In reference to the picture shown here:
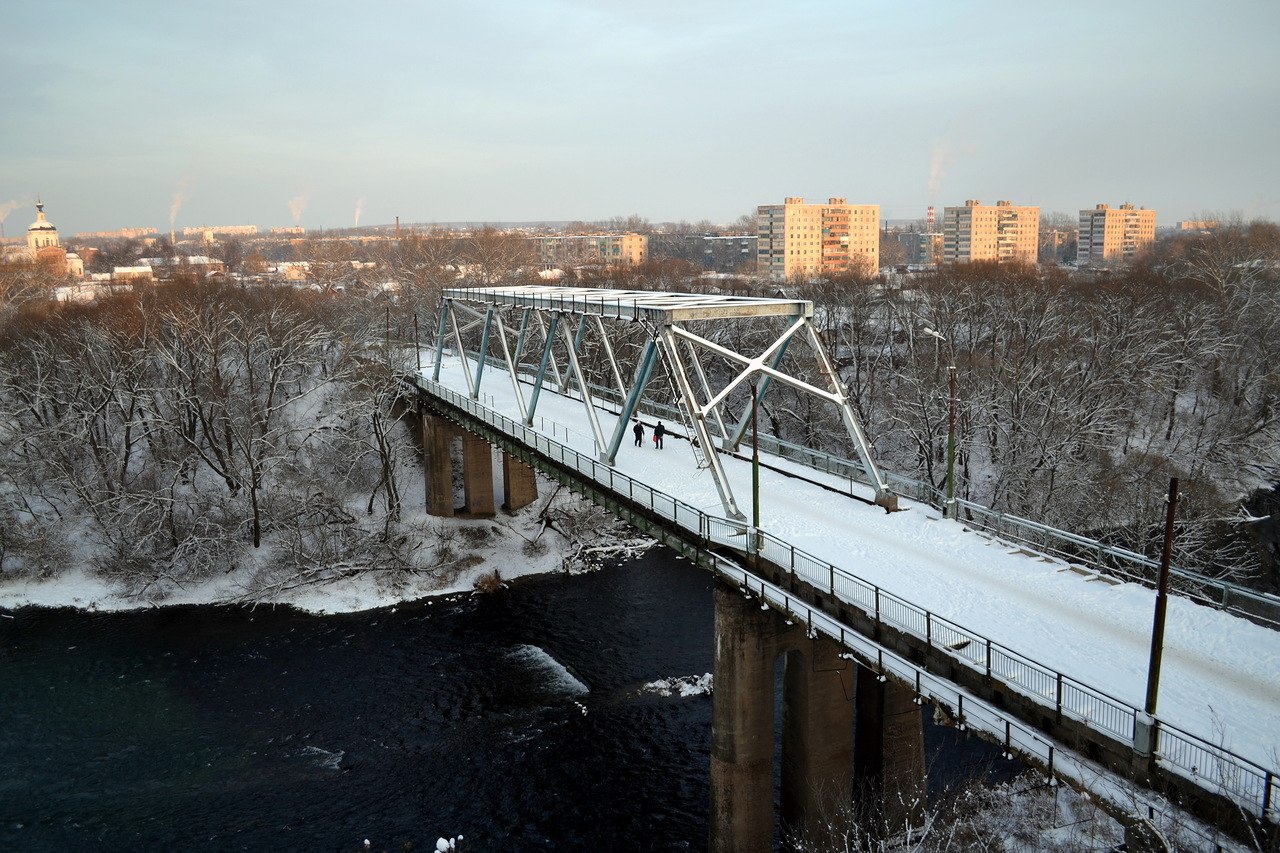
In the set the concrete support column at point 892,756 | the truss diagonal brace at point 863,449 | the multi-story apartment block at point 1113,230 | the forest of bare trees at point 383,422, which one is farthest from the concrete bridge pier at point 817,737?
the multi-story apartment block at point 1113,230

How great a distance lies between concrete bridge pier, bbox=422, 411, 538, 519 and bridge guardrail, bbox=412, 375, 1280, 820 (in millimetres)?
22355

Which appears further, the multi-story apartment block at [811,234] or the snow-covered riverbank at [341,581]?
the multi-story apartment block at [811,234]

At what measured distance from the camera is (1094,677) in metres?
13.9

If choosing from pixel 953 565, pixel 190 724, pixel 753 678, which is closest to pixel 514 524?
pixel 190 724

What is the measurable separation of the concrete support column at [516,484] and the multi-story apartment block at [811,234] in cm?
10027

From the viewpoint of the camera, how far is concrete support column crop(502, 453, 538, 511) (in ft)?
149

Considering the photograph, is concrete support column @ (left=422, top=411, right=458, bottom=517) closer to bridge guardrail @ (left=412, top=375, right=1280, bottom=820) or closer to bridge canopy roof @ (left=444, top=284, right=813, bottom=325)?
bridge canopy roof @ (left=444, top=284, right=813, bottom=325)

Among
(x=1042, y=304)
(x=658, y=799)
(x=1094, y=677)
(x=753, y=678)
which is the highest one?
(x=1042, y=304)

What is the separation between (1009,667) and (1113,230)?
198145mm

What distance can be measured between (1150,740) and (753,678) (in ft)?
31.5

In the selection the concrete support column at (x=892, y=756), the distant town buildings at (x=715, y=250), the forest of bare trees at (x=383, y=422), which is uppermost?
the distant town buildings at (x=715, y=250)

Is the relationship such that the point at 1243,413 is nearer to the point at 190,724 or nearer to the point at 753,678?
the point at 753,678

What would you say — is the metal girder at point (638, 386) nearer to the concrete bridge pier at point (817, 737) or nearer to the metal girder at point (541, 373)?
the metal girder at point (541, 373)

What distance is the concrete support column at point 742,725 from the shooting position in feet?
65.5
